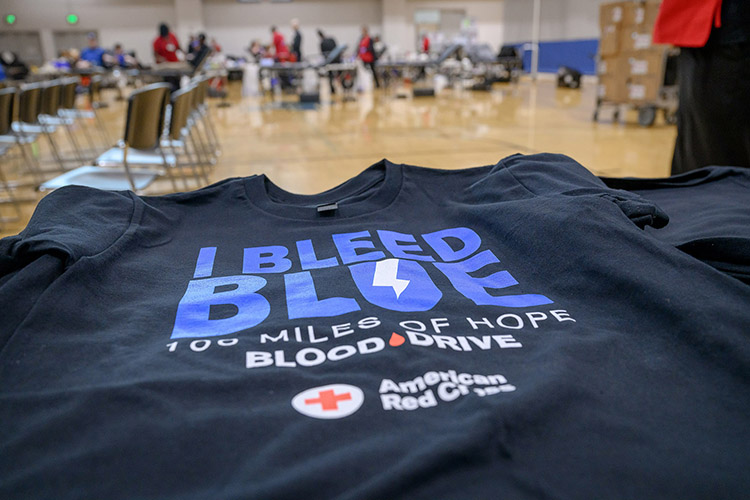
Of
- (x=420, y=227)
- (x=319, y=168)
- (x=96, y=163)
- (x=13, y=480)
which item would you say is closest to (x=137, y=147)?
(x=96, y=163)

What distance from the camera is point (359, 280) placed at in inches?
33.4

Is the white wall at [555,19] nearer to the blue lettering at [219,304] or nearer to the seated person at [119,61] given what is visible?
the seated person at [119,61]

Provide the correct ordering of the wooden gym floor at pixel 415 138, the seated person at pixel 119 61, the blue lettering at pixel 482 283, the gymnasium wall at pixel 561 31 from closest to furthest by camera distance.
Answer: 1. the blue lettering at pixel 482 283
2. the wooden gym floor at pixel 415 138
3. the seated person at pixel 119 61
4. the gymnasium wall at pixel 561 31

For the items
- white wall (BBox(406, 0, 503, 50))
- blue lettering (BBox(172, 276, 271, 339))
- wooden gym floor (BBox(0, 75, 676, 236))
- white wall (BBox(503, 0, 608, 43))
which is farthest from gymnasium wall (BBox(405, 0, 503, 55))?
blue lettering (BBox(172, 276, 271, 339))

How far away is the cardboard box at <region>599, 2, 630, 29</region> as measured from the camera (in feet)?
19.5

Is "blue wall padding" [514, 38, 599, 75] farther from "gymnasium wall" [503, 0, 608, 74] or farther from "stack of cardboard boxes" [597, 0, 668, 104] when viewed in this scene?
"stack of cardboard boxes" [597, 0, 668, 104]

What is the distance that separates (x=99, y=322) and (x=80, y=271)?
93mm

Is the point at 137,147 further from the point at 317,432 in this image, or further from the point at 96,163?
the point at 317,432

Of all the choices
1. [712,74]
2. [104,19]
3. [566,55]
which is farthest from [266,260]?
[104,19]

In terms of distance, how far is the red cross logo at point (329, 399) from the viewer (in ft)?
1.81

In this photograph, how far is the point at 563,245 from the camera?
83 centimetres

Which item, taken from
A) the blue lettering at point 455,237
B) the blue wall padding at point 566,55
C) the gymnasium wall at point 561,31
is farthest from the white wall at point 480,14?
the blue lettering at point 455,237

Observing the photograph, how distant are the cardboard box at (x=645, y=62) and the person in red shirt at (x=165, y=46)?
7.30m

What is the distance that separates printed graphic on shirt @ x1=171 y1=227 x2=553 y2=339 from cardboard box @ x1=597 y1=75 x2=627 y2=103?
603 centimetres
